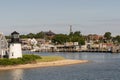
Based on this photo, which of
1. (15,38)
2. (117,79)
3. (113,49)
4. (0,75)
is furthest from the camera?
(113,49)

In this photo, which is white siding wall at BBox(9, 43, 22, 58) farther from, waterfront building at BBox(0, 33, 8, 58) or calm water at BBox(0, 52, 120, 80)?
calm water at BBox(0, 52, 120, 80)

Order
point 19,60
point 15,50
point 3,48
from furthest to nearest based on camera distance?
point 3,48 < point 15,50 < point 19,60

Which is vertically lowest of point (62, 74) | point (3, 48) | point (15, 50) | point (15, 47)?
point (62, 74)

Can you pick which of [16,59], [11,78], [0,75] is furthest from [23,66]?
[11,78]

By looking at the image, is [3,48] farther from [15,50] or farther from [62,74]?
[62,74]

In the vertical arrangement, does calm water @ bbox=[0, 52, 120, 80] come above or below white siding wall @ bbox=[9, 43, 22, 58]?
below

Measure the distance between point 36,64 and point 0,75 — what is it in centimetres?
1813

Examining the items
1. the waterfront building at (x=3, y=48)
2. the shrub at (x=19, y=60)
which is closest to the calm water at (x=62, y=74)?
the shrub at (x=19, y=60)

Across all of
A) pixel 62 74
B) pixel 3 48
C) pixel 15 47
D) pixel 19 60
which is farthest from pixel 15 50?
pixel 62 74

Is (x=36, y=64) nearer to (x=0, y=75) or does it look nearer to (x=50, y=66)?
(x=50, y=66)

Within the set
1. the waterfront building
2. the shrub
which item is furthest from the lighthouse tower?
the waterfront building

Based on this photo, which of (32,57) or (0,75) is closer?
(0,75)

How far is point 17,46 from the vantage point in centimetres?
8562

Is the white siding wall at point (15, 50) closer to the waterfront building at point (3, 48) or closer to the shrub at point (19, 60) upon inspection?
the shrub at point (19, 60)
